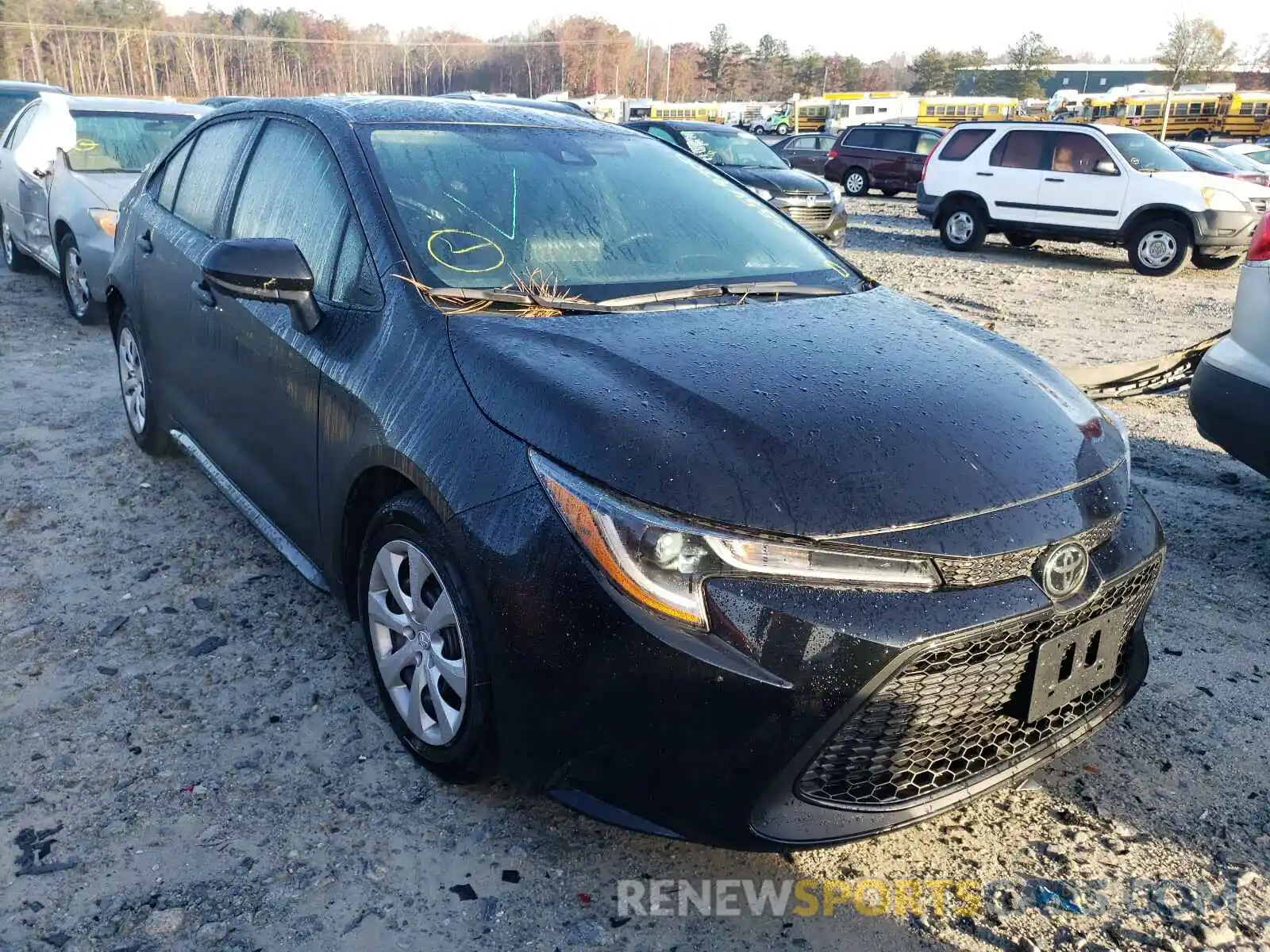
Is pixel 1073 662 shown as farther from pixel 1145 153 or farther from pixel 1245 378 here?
pixel 1145 153

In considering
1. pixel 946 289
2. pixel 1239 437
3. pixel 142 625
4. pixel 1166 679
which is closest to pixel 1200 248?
pixel 946 289

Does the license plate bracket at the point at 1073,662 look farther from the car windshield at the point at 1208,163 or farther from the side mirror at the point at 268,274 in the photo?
the car windshield at the point at 1208,163

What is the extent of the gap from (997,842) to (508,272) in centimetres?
195

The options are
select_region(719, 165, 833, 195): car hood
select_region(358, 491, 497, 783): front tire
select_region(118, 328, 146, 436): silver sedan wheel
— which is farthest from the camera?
select_region(719, 165, 833, 195): car hood

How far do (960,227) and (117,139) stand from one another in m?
10.9

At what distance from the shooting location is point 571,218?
3.01m

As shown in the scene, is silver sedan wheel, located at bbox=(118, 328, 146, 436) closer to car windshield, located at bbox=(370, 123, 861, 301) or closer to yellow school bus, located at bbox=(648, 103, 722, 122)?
car windshield, located at bbox=(370, 123, 861, 301)

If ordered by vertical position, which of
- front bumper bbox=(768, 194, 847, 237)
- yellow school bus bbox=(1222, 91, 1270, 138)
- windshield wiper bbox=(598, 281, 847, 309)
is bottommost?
front bumper bbox=(768, 194, 847, 237)

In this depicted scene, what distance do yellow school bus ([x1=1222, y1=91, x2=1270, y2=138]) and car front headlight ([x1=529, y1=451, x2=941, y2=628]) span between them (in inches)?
1901

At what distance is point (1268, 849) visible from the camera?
2.38m

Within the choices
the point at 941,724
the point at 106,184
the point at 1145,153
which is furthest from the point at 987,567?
the point at 1145,153

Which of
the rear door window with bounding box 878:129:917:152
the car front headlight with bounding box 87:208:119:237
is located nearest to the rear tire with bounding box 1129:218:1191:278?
the rear door window with bounding box 878:129:917:152

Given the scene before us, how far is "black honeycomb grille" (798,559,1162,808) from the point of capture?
1.92 m

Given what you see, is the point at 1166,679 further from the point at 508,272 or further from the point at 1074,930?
the point at 508,272
